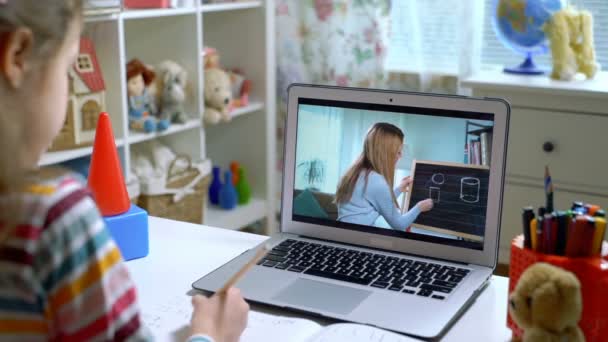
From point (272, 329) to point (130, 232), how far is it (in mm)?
363

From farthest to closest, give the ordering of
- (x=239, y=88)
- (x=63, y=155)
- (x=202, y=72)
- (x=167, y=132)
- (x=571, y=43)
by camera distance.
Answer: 1. (x=239, y=88)
2. (x=202, y=72)
3. (x=167, y=132)
4. (x=571, y=43)
5. (x=63, y=155)

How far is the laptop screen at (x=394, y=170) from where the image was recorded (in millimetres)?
1179

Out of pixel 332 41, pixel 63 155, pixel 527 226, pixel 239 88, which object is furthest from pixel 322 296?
pixel 332 41

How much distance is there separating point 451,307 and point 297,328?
0.72 feet

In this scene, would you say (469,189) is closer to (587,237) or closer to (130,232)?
(587,237)

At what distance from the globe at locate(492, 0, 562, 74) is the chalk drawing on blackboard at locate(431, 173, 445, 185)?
1.44 m

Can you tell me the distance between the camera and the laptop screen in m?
1.18

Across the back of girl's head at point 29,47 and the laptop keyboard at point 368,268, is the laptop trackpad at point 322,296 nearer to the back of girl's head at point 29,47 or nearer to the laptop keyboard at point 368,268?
the laptop keyboard at point 368,268

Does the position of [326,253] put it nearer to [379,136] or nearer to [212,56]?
[379,136]

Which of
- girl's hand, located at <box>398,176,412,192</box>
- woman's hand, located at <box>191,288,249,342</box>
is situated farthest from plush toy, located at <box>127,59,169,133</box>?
woman's hand, located at <box>191,288,249,342</box>

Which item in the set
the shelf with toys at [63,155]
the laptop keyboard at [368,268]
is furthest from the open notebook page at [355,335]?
the shelf with toys at [63,155]

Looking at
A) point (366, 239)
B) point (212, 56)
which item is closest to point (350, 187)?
point (366, 239)

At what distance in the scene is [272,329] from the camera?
103 cm

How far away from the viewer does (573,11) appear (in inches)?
94.7
